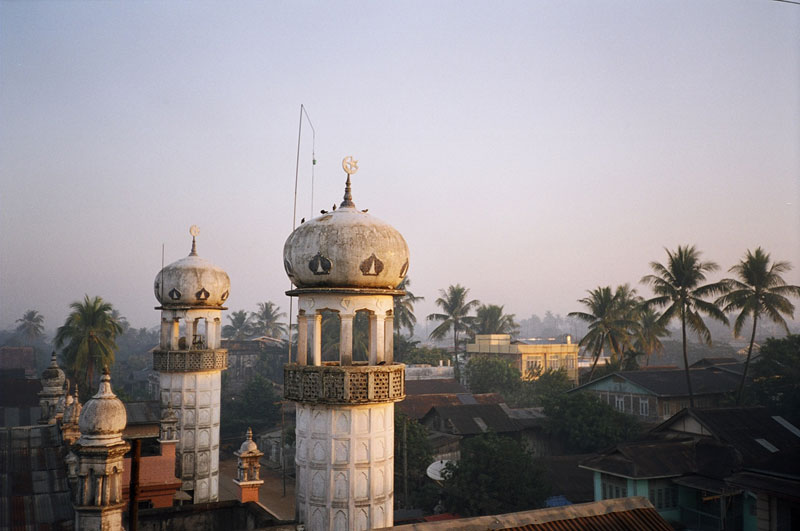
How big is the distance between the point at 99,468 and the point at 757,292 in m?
42.0

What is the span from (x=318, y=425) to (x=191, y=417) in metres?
12.0

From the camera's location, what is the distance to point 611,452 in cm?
3022

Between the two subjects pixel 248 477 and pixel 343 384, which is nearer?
pixel 343 384

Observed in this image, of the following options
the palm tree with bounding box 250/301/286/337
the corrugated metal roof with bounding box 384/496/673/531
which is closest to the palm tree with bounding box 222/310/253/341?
the palm tree with bounding box 250/301/286/337

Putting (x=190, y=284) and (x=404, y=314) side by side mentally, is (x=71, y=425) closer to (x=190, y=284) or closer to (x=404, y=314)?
(x=190, y=284)

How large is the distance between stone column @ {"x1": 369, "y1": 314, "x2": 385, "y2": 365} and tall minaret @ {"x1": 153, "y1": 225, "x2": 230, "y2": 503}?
1134 centimetres

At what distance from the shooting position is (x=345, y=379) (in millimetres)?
14031

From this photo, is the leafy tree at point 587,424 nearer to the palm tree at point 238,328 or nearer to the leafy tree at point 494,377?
the leafy tree at point 494,377

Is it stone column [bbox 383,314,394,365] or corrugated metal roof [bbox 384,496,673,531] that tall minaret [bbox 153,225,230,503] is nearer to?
stone column [bbox 383,314,394,365]

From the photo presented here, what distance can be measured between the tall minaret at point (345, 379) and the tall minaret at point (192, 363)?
10.5 m

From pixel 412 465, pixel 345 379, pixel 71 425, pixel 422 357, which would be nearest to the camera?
pixel 345 379

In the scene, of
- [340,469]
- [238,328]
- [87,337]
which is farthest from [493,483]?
[238,328]

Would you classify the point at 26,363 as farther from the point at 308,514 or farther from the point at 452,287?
the point at 308,514

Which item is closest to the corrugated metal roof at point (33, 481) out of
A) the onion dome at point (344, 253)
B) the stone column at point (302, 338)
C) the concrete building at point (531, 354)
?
the stone column at point (302, 338)
